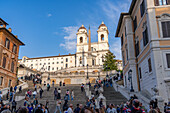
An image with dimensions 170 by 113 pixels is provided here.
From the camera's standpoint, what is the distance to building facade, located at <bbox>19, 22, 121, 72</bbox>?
92.9 m

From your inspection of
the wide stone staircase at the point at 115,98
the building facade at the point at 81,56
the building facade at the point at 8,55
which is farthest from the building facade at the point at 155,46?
the building facade at the point at 81,56

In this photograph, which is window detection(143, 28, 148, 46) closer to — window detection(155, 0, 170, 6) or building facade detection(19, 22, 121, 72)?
window detection(155, 0, 170, 6)

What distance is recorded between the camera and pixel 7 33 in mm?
33344

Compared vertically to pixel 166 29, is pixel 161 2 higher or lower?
higher

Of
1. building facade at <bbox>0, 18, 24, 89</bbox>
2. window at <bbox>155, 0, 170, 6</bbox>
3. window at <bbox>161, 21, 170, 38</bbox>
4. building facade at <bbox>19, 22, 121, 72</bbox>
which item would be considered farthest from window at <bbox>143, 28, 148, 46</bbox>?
building facade at <bbox>19, 22, 121, 72</bbox>

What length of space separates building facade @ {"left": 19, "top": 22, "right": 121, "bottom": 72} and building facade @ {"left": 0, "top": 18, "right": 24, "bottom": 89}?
173 feet

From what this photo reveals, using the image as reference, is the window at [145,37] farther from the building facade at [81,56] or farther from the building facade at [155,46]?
the building facade at [81,56]

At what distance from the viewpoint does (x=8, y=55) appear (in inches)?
1344

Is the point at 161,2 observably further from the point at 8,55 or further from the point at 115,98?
the point at 8,55

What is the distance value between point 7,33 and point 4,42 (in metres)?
1.99

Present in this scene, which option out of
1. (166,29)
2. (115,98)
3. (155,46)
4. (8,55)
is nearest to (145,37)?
(166,29)

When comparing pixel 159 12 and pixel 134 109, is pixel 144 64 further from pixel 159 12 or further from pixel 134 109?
pixel 134 109

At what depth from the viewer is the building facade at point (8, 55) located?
3158 cm

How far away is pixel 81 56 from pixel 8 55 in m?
63.2
